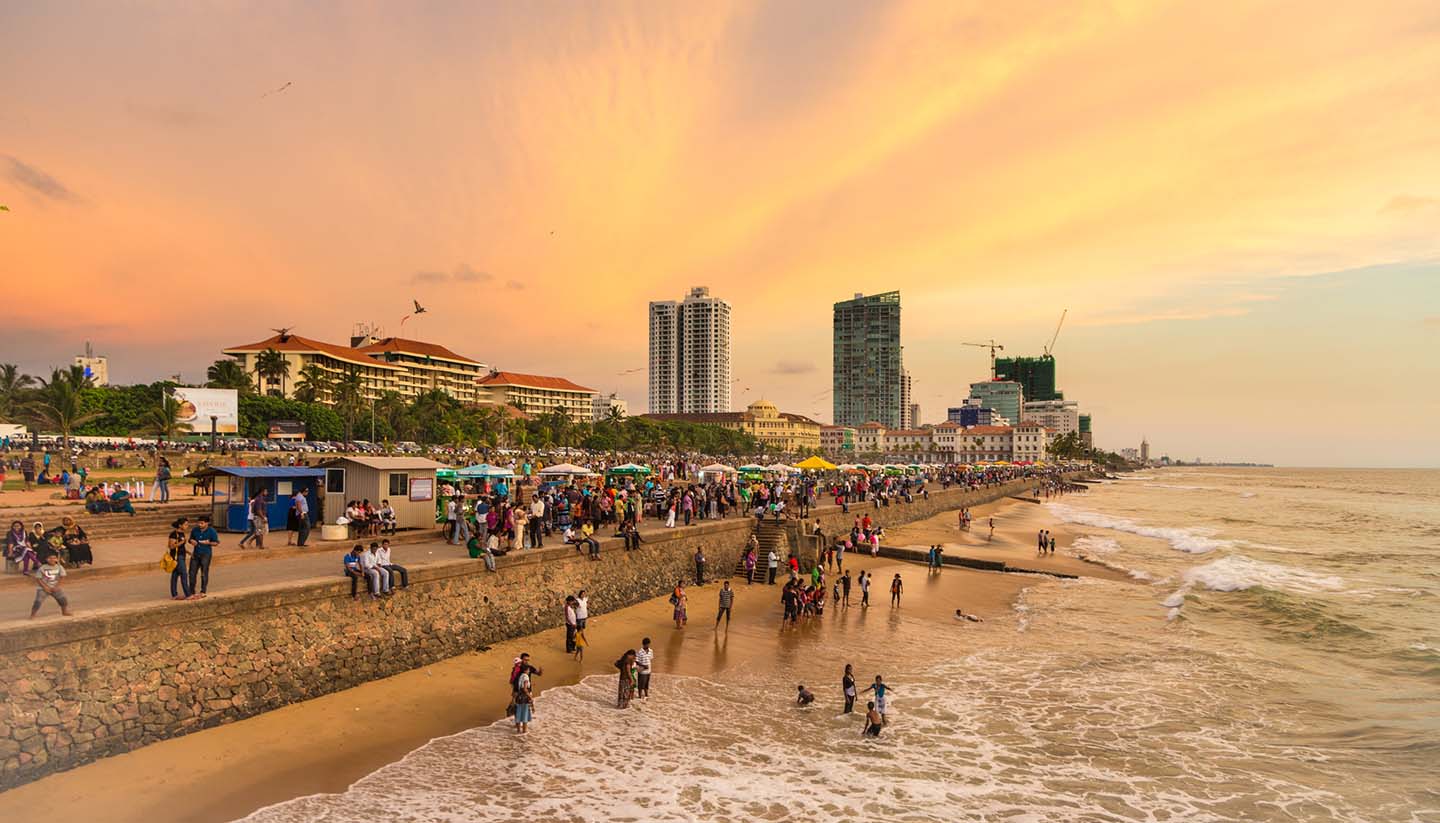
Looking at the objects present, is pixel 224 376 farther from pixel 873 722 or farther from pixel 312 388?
pixel 873 722

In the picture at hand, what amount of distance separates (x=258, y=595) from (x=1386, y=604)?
34576 mm

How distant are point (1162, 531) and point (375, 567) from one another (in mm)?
49944

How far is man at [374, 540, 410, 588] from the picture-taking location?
1366 cm

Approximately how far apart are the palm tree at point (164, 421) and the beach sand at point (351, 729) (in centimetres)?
5509

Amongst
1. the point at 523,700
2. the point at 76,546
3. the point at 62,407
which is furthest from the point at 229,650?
the point at 62,407

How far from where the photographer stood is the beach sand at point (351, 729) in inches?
344

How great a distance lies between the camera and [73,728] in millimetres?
9289

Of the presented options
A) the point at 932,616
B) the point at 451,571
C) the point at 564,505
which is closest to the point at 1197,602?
the point at 932,616

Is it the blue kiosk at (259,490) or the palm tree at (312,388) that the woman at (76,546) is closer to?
the blue kiosk at (259,490)

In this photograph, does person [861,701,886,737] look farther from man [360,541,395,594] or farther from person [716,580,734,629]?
man [360,541,395,594]

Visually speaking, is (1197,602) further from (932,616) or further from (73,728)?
(73,728)

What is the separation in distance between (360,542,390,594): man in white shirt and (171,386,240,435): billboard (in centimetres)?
5229

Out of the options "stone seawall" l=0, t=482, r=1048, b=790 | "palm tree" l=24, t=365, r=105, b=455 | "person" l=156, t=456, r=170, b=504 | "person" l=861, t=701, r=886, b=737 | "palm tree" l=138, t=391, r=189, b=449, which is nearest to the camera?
"stone seawall" l=0, t=482, r=1048, b=790

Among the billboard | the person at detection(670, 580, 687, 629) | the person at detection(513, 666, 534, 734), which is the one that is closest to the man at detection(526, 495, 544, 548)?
the person at detection(670, 580, 687, 629)
